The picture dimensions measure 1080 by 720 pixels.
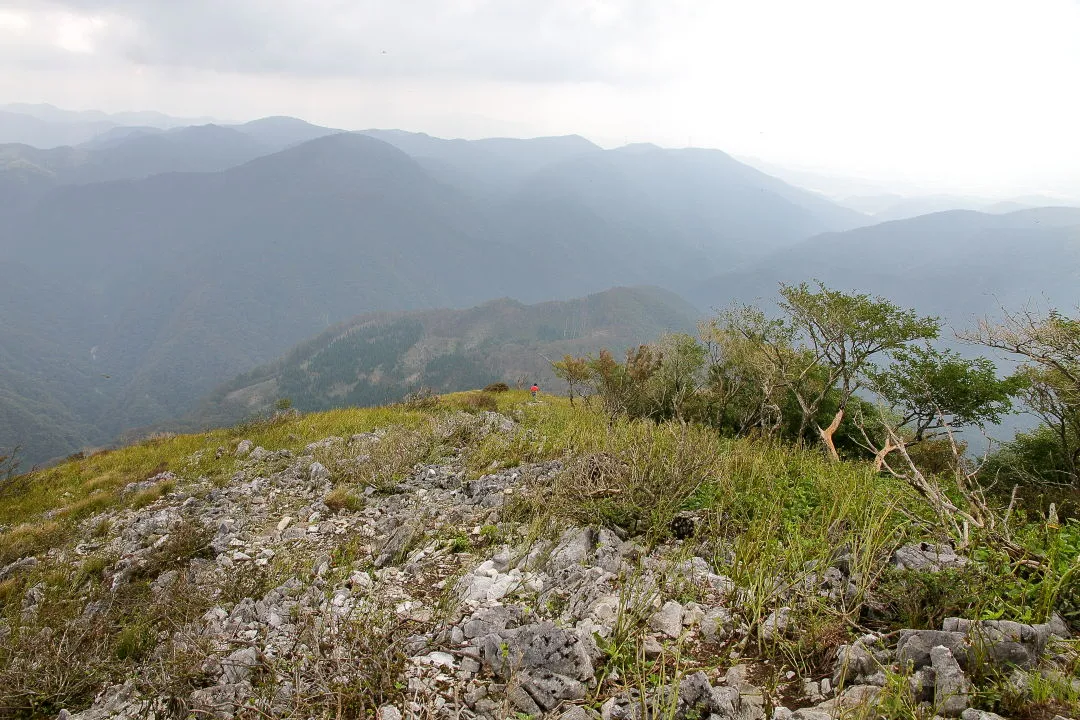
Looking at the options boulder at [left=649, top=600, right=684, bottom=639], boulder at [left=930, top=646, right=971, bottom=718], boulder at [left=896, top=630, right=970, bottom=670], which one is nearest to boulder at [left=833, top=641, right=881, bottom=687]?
boulder at [left=896, top=630, right=970, bottom=670]

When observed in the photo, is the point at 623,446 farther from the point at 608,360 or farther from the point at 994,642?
the point at 608,360

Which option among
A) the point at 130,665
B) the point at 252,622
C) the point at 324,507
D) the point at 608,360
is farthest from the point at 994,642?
the point at 608,360

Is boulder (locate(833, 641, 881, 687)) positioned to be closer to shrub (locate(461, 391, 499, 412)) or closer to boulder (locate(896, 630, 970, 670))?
boulder (locate(896, 630, 970, 670))

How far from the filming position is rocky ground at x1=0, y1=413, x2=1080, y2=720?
2.95m

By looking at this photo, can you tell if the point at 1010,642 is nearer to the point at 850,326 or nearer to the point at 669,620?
the point at 669,620

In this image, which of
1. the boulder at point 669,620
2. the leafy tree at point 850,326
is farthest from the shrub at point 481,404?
the boulder at point 669,620

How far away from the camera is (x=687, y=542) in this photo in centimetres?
529

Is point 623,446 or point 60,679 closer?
point 60,679

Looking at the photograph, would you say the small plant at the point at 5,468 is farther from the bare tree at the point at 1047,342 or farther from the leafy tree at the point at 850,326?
the bare tree at the point at 1047,342

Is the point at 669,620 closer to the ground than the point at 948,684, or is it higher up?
closer to the ground

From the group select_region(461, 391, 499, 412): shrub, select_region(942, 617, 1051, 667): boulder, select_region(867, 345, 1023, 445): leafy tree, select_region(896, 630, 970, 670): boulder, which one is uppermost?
select_region(942, 617, 1051, 667): boulder

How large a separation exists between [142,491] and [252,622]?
942 cm

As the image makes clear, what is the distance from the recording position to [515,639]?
3801mm

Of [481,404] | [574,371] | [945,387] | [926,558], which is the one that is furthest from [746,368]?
[926,558]
